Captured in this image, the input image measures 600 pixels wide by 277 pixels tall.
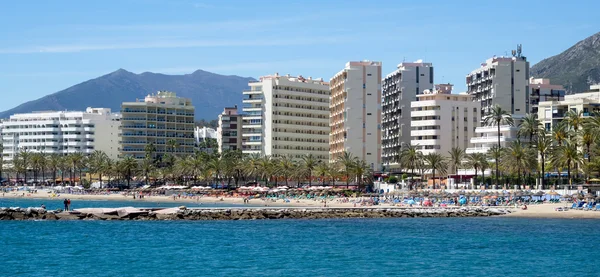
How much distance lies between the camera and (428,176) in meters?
154

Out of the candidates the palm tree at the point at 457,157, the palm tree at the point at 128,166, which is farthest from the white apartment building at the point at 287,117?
the palm tree at the point at 457,157

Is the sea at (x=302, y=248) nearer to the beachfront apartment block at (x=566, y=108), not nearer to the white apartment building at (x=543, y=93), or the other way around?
the beachfront apartment block at (x=566, y=108)

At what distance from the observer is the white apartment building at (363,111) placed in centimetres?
16638

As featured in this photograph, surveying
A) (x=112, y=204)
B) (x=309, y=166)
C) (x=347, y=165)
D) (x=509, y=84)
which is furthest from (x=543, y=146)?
(x=112, y=204)

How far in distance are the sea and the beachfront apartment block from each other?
2076 inches

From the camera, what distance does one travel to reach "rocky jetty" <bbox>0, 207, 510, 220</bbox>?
301 ft

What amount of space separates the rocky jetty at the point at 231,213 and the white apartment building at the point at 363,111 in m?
64.5

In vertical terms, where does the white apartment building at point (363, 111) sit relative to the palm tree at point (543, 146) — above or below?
above

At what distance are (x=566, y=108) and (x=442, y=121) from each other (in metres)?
21.8

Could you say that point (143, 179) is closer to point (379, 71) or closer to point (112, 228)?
point (379, 71)

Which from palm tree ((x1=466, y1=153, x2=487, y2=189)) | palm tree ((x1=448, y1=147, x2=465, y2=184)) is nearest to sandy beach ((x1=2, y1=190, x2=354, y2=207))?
palm tree ((x1=466, y1=153, x2=487, y2=189))

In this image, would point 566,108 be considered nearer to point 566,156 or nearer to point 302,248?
point 566,156

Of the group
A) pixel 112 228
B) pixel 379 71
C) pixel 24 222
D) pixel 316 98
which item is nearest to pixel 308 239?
pixel 112 228

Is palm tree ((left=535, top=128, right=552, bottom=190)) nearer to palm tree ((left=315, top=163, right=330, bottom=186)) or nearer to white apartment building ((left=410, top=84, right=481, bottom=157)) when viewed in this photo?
white apartment building ((left=410, top=84, right=481, bottom=157))
